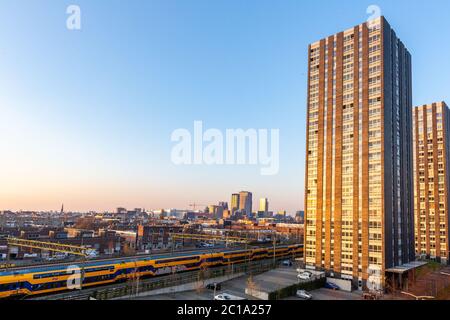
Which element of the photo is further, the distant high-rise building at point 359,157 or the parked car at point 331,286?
the distant high-rise building at point 359,157

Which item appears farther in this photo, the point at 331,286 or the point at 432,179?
the point at 432,179

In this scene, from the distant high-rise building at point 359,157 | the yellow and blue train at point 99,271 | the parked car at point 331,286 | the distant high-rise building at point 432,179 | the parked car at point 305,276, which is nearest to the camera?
the yellow and blue train at point 99,271

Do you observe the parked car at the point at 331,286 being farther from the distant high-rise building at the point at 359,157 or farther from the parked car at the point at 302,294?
the parked car at the point at 302,294

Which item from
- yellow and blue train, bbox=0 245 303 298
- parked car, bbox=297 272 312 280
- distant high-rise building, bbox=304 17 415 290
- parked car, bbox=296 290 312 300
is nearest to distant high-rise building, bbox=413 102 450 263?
distant high-rise building, bbox=304 17 415 290

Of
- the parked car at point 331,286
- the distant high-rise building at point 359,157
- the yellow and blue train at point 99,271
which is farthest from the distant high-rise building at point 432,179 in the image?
the yellow and blue train at point 99,271

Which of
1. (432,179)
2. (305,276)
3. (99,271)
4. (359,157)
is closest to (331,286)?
(305,276)

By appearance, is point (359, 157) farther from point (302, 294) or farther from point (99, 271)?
point (99, 271)
